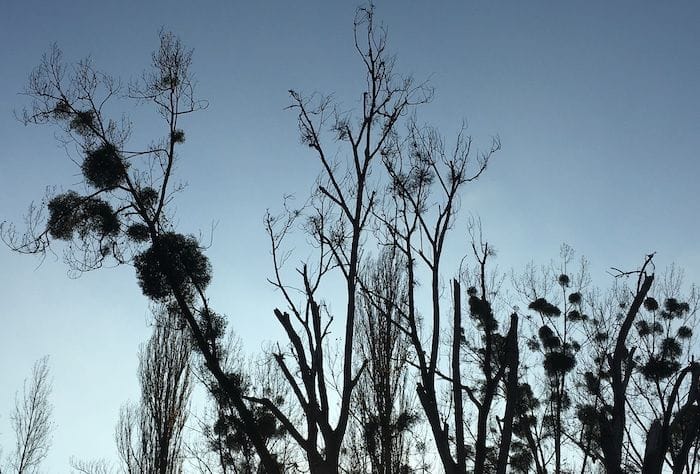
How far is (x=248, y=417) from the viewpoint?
536cm

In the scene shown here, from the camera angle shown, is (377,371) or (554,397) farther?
(554,397)

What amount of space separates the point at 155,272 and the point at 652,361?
1020 cm

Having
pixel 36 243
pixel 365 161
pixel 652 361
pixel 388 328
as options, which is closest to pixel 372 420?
pixel 388 328

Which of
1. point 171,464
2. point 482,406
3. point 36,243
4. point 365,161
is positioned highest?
point 365,161

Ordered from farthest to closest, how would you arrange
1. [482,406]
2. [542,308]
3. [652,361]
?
[542,308]
[652,361]
[482,406]

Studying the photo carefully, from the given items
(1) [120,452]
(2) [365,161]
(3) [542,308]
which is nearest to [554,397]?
(3) [542,308]

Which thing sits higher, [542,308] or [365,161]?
[542,308]

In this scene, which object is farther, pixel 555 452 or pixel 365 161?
pixel 555 452

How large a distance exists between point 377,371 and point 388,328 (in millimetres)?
987

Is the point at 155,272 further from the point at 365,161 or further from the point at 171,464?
the point at 171,464

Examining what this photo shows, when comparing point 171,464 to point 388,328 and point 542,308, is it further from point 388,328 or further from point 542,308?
point 542,308

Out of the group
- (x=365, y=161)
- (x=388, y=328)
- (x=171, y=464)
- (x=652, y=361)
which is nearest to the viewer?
(x=365, y=161)

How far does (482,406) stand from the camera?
4621mm

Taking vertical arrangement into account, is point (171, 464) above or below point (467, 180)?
below
